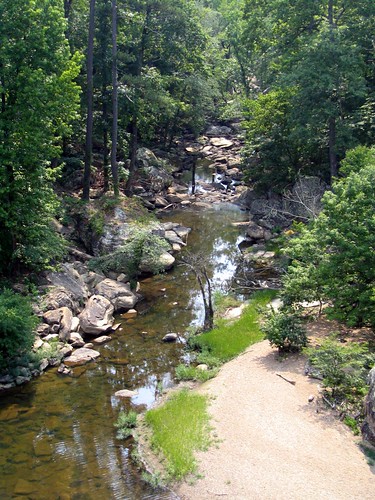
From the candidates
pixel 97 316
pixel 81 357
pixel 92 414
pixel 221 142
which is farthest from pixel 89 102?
pixel 221 142

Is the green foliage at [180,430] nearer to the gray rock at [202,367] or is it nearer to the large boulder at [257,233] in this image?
the gray rock at [202,367]

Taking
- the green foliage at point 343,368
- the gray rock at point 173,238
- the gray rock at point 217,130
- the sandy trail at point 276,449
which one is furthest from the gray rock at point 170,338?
the gray rock at point 217,130

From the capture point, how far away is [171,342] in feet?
59.9

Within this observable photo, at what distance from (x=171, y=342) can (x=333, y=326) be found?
19.1ft

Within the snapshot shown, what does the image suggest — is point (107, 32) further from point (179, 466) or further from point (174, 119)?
point (179, 466)

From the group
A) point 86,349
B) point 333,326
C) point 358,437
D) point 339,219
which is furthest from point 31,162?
point 358,437

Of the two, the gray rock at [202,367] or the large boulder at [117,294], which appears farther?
the large boulder at [117,294]

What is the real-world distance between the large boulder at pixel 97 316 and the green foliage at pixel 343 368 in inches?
334

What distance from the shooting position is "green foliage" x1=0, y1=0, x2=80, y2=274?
1745 centimetres

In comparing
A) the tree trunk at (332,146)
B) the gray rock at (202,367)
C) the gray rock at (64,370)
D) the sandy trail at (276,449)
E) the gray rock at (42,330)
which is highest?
the tree trunk at (332,146)

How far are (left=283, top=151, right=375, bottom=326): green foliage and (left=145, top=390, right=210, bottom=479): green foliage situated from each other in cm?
529

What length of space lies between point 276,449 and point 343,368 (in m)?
3.09

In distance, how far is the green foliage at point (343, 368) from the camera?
509 inches

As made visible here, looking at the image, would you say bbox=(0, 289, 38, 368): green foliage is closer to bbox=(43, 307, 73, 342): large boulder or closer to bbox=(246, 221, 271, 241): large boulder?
bbox=(43, 307, 73, 342): large boulder
